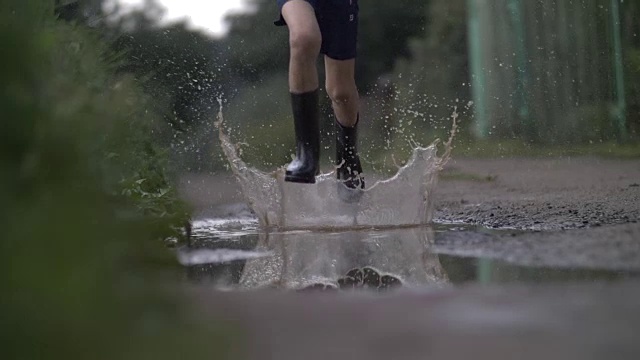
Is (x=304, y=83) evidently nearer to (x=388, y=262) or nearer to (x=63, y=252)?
(x=388, y=262)

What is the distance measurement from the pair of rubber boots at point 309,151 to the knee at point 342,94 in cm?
13

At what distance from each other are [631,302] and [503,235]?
1344mm

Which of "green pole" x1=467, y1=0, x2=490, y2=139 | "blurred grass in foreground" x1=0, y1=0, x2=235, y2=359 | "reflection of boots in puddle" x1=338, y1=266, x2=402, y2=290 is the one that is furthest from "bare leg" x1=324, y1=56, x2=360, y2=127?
"blurred grass in foreground" x1=0, y1=0, x2=235, y2=359

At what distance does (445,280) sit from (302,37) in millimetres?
1480

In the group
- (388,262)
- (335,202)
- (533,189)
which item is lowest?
(533,189)

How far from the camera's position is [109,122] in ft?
3.04

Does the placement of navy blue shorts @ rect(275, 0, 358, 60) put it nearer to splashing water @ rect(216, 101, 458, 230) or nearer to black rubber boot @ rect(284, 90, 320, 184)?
black rubber boot @ rect(284, 90, 320, 184)

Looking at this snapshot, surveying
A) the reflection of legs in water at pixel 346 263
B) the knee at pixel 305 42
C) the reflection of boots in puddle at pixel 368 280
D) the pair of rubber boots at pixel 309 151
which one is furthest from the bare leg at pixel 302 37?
the reflection of boots in puddle at pixel 368 280

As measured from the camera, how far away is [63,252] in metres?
0.63

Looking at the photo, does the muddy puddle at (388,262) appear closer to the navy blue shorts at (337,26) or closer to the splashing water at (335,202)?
the splashing water at (335,202)

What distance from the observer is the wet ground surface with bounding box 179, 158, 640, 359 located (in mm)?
868

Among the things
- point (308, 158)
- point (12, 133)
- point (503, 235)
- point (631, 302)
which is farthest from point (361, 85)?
point (12, 133)

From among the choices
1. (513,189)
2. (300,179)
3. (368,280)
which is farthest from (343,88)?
(368,280)

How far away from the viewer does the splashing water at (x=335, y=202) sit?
11.5 ft
